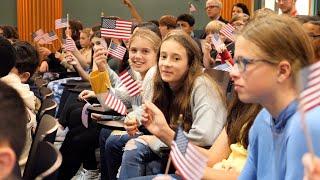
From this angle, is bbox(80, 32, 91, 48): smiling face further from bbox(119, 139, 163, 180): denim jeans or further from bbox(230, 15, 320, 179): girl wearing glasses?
bbox(230, 15, 320, 179): girl wearing glasses

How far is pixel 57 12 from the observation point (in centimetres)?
1204

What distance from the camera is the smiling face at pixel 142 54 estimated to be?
14.0ft

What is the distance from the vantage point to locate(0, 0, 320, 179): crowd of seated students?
1743 millimetres

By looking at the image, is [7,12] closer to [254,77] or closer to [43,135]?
[43,135]

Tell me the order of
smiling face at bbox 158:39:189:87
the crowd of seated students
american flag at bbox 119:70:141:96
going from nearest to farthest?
the crowd of seated students < smiling face at bbox 158:39:189:87 < american flag at bbox 119:70:141:96

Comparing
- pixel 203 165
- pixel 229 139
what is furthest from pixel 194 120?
pixel 203 165

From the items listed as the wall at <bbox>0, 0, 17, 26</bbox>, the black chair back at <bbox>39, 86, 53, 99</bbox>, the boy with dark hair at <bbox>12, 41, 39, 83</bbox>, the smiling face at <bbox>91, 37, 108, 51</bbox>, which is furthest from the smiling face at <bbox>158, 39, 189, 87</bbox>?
the wall at <bbox>0, 0, 17, 26</bbox>

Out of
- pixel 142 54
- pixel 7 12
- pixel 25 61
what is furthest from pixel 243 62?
pixel 7 12

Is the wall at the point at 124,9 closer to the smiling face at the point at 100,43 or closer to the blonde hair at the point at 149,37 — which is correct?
the smiling face at the point at 100,43

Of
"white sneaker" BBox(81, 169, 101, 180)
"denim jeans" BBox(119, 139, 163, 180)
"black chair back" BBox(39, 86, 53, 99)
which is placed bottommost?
"white sneaker" BBox(81, 169, 101, 180)

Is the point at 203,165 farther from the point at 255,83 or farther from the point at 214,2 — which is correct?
the point at 214,2

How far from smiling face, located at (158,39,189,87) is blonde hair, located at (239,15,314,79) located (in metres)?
1.43

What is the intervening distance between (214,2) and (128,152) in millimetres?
4923

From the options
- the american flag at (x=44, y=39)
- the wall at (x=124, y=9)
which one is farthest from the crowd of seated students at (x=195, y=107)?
the wall at (x=124, y=9)
